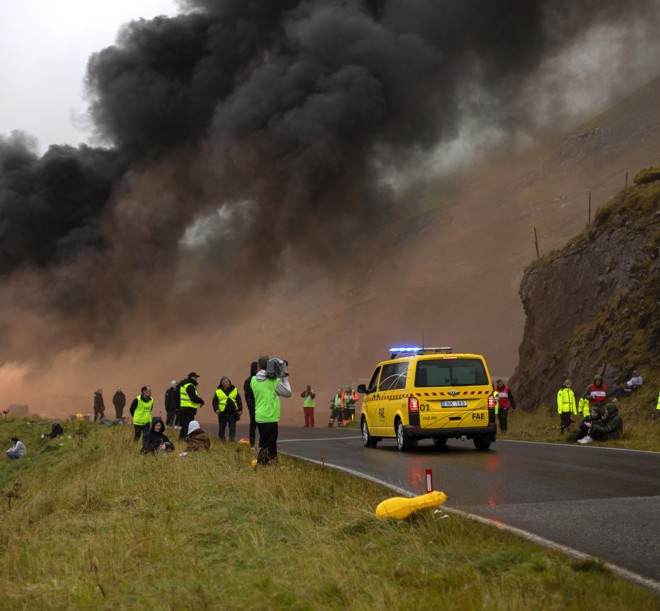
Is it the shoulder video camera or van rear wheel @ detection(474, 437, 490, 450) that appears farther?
van rear wheel @ detection(474, 437, 490, 450)

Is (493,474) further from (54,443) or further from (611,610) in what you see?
(54,443)

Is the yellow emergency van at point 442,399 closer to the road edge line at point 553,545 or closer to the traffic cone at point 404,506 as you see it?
the road edge line at point 553,545

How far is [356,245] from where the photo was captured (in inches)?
5576

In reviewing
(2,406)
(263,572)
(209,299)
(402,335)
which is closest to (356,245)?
(209,299)

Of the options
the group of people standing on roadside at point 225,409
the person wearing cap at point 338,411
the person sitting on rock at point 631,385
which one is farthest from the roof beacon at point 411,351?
the person wearing cap at point 338,411

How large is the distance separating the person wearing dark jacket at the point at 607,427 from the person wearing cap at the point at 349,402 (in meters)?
14.9

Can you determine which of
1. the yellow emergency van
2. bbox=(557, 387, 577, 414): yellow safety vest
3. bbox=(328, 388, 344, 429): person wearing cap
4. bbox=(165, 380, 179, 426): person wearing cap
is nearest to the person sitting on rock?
bbox=(557, 387, 577, 414): yellow safety vest

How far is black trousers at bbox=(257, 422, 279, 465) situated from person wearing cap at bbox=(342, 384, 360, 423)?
1994 cm

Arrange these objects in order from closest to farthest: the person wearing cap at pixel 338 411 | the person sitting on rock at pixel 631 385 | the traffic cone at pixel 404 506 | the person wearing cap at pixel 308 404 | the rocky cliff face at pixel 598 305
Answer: the traffic cone at pixel 404 506
the person sitting on rock at pixel 631 385
the rocky cliff face at pixel 598 305
the person wearing cap at pixel 308 404
the person wearing cap at pixel 338 411

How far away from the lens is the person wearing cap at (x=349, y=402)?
34.1 metres

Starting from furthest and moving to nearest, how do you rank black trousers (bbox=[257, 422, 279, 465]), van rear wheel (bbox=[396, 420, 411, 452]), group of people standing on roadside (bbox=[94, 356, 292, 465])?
van rear wheel (bbox=[396, 420, 411, 452])
black trousers (bbox=[257, 422, 279, 465])
group of people standing on roadside (bbox=[94, 356, 292, 465])

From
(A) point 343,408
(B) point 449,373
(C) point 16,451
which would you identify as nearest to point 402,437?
(B) point 449,373

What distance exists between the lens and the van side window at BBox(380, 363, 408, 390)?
1709cm

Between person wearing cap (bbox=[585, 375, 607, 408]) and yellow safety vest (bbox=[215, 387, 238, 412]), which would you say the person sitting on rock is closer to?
person wearing cap (bbox=[585, 375, 607, 408])
